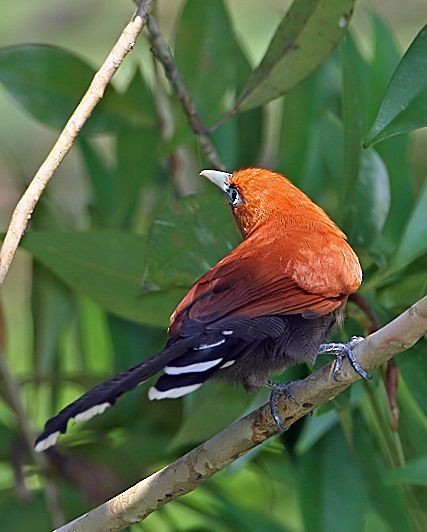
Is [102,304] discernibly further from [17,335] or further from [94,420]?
[17,335]

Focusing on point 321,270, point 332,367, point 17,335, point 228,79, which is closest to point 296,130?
point 228,79

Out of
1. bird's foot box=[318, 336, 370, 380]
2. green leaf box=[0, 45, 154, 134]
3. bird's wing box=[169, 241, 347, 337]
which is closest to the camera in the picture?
bird's foot box=[318, 336, 370, 380]

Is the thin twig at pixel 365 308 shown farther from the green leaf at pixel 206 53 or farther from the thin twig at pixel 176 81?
the green leaf at pixel 206 53

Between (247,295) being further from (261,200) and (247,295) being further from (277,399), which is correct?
(261,200)

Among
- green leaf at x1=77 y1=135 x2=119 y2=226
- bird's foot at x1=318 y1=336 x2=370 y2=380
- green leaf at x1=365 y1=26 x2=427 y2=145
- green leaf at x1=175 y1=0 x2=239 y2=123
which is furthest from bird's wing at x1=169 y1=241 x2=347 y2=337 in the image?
green leaf at x1=77 y1=135 x2=119 y2=226

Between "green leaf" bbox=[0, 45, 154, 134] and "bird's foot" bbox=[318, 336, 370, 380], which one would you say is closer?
"bird's foot" bbox=[318, 336, 370, 380]

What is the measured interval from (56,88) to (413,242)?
752 millimetres

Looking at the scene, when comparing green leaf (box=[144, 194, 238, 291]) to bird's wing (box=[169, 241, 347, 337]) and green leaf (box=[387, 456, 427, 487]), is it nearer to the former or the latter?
bird's wing (box=[169, 241, 347, 337])

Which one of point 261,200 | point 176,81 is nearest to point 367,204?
point 261,200

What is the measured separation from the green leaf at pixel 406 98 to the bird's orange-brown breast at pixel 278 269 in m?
0.18

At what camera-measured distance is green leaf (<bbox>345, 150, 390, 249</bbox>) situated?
6.00 ft

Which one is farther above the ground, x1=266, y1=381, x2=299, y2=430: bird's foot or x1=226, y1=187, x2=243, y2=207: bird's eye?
x1=226, y1=187, x2=243, y2=207: bird's eye

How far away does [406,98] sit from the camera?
147 centimetres

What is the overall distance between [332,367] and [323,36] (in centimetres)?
67
